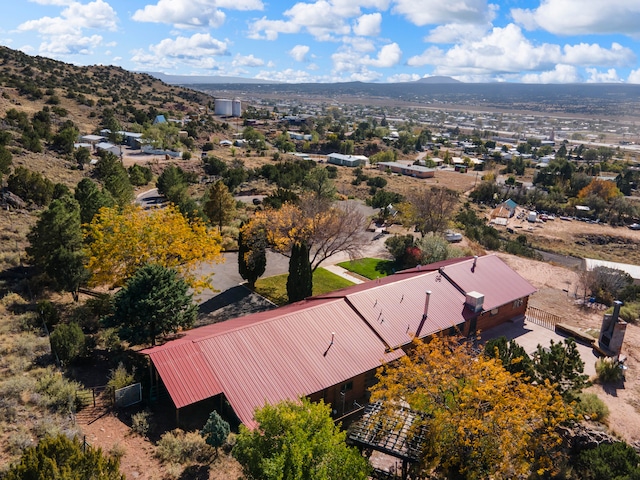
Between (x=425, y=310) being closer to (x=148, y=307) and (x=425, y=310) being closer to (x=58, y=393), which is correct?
(x=148, y=307)

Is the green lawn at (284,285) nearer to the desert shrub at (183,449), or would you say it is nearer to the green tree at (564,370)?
the desert shrub at (183,449)

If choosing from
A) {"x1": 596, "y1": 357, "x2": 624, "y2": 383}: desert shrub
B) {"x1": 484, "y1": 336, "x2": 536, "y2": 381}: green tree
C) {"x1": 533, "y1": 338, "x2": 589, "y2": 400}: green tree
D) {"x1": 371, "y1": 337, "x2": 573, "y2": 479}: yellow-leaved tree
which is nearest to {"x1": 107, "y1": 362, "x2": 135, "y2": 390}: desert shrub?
{"x1": 371, "y1": 337, "x2": 573, "y2": 479}: yellow-leaved tree

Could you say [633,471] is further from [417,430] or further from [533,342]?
[533,342]

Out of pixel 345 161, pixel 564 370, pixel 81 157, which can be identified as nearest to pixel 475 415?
pixel 564 370

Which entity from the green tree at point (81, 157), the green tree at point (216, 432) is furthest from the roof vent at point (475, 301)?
the green tree at point (81, 157)

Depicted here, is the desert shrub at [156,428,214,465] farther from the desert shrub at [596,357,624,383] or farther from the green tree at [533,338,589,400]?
the desert shrub at [596,357,624,383]
